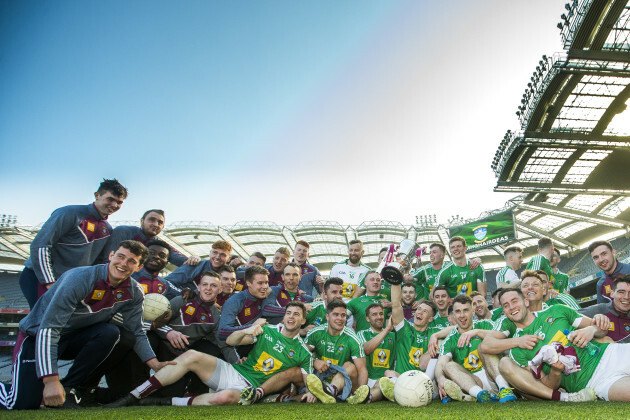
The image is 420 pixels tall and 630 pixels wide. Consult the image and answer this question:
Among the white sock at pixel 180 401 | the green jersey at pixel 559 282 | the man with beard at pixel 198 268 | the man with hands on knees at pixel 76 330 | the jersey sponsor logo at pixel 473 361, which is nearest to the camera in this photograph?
the man with hands on knees at pixel 76 330

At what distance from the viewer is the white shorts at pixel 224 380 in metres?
4.43

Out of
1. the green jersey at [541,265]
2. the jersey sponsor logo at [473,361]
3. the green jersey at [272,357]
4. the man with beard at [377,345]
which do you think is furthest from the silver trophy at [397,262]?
the green jersey at [541,265]

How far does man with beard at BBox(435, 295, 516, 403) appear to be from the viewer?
4.14 metres

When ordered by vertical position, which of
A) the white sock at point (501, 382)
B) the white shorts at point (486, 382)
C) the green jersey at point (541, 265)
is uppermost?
the green jersey at point (541, 265)

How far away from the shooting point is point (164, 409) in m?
3.69

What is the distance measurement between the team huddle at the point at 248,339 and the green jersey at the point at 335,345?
0.01 metres

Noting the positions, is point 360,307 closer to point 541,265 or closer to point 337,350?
point 337,350

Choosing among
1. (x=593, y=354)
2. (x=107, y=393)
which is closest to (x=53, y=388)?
(x=107, y=393)

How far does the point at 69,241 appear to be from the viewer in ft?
14.9

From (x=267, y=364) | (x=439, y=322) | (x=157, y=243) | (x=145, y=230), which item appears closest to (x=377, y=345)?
(x=439, y=322)

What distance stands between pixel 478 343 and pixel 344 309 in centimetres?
166

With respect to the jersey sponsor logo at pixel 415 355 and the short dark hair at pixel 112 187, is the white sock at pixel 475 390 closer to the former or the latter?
the jersey sponsor logo at pixel 415 355

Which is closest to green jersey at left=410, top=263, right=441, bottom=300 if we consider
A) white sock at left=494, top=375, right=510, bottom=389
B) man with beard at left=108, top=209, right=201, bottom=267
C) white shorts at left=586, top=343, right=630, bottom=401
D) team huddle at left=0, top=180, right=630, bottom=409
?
team huddle at left=0, top=180, right=630, bottom=409

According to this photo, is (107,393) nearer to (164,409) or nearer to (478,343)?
(164,409)
